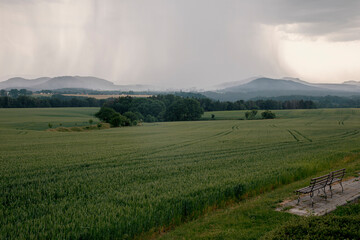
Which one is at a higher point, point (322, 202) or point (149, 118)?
point (322, 202)

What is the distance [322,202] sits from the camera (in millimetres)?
11867

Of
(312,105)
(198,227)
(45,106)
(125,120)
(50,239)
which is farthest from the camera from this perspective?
(312,105)

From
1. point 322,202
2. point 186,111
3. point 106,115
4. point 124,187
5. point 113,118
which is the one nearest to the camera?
point 322,202

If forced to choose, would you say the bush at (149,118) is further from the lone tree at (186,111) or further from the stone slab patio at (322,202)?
the stone slab patio at (322,202)

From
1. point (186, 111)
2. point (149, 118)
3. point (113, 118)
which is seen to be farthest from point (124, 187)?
point (149, 118)

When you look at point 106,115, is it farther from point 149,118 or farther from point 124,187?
point 124,187

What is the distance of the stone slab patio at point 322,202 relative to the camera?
35.5 feet

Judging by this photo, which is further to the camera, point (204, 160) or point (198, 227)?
point (204, 160)

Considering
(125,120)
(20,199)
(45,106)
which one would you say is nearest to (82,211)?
(20,199)

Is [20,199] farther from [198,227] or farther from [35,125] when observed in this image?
[35,125]

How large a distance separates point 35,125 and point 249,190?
245 feet

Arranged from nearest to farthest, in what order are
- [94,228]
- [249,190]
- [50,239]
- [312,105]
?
[50,239] < [94,228] < [249,190] < [312,105]

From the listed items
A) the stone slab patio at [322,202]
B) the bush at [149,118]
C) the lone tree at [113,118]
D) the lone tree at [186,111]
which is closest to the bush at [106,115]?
the lone tree at [113,118]

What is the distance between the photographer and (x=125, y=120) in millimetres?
93812
